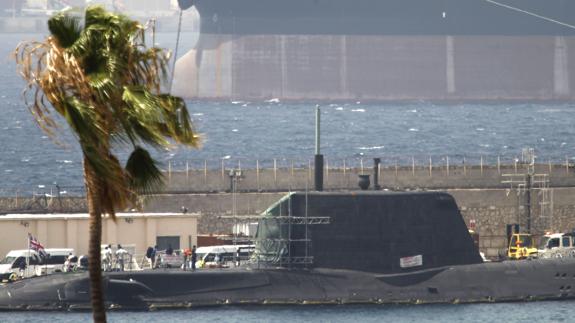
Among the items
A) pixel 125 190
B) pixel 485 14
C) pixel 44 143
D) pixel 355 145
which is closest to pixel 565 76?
pixel 485 14

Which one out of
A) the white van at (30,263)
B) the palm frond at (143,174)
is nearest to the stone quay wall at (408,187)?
the white van at (30,263)

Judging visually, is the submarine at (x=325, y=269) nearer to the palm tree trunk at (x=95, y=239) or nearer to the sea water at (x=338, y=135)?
the palm tree trunk at (x=95, y=239)

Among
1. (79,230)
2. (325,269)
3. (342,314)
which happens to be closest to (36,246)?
(79,230)

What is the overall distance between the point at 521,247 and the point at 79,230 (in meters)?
11.4

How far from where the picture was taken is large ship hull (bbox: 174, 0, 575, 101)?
415ft

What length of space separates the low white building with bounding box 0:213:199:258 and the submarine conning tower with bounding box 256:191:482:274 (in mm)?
7027

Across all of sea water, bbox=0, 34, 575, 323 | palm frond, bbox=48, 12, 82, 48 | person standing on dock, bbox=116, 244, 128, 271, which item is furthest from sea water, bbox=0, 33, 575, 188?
palm frond, bbox=48, 12, 82, 48

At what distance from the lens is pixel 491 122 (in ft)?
366

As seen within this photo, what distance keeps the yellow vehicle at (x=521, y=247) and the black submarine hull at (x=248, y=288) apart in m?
4.07

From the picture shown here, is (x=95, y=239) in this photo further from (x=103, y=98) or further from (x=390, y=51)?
(x=390, y=51)

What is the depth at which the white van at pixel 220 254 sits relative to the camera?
1428 inches

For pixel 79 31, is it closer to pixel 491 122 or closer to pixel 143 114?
pixel 143 114

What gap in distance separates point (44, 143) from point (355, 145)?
19612mm

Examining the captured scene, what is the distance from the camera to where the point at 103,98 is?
1161 centimetres
